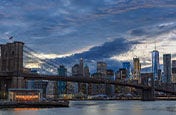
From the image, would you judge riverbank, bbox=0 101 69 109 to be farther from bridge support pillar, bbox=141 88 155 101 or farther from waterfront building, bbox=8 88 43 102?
bridge support pillar, bbox=141 88 155 101

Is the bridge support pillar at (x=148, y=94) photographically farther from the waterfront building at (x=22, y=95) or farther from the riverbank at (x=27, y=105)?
the riverbank at (x=27, y=105)

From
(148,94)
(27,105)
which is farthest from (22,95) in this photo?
(148,94)

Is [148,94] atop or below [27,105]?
atop

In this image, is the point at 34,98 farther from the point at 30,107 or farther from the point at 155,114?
the point at 155,114

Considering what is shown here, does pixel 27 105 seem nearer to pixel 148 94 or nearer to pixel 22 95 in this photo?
pixel 22 95

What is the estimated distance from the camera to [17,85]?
11819cm

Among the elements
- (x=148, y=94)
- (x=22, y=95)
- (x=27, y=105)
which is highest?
(x=22, y=95)

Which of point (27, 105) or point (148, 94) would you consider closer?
point (27, 105)

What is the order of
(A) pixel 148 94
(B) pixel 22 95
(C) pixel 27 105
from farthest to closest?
(A) pixel 148 94 < (B) pixel 22 95 < (C) pixel 27 105

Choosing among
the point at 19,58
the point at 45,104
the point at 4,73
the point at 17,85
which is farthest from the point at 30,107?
the point at 19,58

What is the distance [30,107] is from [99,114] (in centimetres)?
2464

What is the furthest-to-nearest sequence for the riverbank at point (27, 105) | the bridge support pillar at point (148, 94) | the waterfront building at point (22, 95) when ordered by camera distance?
the bridge support pillar at point (148, 94)
the waterfront building at point (22, 95)
the riverbank at point (27, 105)

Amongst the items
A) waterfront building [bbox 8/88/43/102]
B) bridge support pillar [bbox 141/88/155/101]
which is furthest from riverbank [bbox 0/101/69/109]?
bridge support pillar [bbox 141/88/155/101]

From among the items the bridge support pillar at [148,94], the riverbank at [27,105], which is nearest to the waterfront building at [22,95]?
the riverbank at [27,105]
